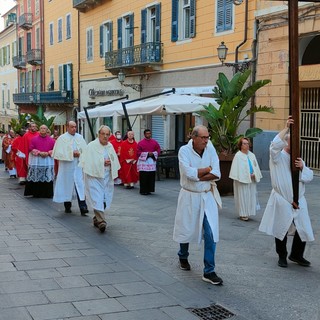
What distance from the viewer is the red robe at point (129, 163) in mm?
14883

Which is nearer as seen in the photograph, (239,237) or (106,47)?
(239,237)

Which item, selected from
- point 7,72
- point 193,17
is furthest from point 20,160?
point 7,72

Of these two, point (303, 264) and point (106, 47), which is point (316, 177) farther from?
point (106, 47)

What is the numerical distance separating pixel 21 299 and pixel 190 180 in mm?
2236

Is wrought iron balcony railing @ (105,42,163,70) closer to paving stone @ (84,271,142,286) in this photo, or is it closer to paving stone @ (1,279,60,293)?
paving stone @ (84,271,142,286)

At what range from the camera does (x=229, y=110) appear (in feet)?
41.7

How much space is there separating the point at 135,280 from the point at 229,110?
291 inches

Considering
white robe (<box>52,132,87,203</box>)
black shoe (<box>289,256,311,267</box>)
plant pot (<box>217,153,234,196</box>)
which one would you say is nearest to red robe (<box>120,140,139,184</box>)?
plant pot (<box>217,153,234,196</box>)

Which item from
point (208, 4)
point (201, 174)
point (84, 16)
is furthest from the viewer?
point (84, 16)

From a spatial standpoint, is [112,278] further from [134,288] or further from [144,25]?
[144,25]

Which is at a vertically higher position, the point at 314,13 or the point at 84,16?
the point at 84,16

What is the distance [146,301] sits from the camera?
535 centimetres

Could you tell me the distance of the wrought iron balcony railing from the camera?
2405 cm

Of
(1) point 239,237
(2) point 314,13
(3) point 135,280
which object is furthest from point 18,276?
(2) point 314,13
